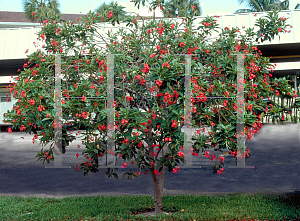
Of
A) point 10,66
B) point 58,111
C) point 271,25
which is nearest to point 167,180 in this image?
point 271,25

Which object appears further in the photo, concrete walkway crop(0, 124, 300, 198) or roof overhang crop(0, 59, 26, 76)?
roof overhang crop(0, 59, 26, 76)

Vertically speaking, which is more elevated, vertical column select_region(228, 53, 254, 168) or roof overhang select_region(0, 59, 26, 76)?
roof overhang select_region(0, 59, 26, 76)

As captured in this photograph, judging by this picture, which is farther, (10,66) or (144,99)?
(10,66)

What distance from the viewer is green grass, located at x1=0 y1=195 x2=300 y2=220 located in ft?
19.7

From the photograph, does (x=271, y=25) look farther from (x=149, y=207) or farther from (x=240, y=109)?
(x=149, y=207)

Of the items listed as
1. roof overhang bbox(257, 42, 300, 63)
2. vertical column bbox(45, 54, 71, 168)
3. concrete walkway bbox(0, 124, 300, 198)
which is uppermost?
roof overhang bbox(257, 42, 300, 63)

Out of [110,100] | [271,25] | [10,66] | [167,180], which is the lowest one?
[167,180]

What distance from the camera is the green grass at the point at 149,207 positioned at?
19.7ft

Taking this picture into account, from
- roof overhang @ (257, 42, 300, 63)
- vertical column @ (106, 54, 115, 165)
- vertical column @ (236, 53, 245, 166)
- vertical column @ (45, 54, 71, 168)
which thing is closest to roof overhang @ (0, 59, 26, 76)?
roof overhang @ (257, 42, 300, 63)

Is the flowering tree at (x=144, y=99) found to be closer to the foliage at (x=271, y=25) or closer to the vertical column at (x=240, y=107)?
the vertical column at (x=240, y=107)

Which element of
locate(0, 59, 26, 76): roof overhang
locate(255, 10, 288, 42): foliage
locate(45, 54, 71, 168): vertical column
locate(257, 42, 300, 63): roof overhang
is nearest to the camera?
locate(45, 54, 71, 168): vertical column

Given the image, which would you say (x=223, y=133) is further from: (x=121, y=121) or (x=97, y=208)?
(x=97, y=208)

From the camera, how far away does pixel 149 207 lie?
6.94m

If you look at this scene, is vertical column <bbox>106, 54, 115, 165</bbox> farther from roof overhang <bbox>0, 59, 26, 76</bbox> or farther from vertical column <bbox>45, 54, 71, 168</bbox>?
roof overhang <bbox>0, 59, 26, 76</bbox>
